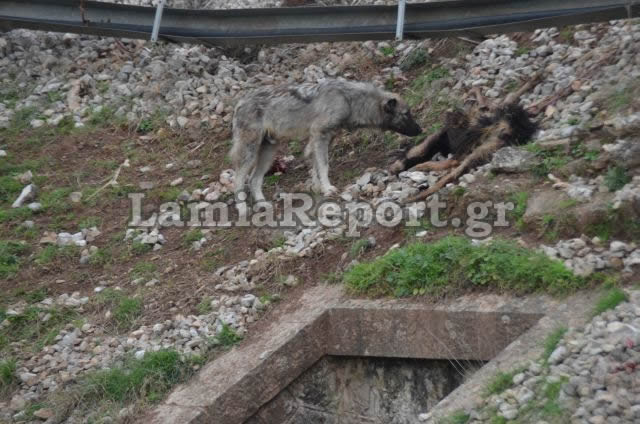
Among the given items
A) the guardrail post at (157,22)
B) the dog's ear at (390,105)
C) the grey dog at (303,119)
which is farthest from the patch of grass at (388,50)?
the guardrail post at (157,22)

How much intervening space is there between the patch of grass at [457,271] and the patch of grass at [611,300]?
0.41 m

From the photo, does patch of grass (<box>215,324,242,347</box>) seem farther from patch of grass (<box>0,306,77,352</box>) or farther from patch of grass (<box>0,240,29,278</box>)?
patch of grass (<box>0,240,29,278</box>)

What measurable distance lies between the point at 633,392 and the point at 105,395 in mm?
4308

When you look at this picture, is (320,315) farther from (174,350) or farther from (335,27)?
(335,27)

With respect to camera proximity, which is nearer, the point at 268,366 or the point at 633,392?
the point at 633,392

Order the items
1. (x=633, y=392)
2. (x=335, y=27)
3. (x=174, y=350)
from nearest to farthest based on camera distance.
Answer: (x=633, y=392), (x=174, y=350), (x=335, y=27)

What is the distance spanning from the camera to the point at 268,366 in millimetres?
7672

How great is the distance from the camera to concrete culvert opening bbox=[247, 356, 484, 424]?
7582 millimetres

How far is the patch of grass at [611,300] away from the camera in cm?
638

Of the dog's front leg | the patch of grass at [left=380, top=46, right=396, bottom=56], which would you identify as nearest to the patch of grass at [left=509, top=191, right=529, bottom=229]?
the dog's front leg

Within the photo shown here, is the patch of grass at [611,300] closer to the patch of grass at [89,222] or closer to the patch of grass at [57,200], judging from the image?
the patch of grass at [89,222]

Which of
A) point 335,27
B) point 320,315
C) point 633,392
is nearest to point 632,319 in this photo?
point 633,392

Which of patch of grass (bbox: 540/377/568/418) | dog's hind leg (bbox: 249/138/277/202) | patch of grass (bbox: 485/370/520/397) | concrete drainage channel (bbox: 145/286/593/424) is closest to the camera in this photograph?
patch of grass (bbox: 540/377/568/418)

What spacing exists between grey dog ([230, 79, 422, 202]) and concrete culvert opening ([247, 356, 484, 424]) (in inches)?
106
